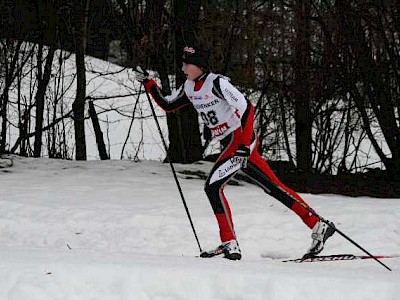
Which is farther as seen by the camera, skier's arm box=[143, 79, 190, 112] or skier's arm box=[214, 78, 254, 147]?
skier's arm box=[143, 79, 190, 112]

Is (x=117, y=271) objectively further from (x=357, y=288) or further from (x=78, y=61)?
(x=78, y=61)

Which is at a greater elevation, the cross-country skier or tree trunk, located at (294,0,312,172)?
tree trunk, located at (294,0,312,172)

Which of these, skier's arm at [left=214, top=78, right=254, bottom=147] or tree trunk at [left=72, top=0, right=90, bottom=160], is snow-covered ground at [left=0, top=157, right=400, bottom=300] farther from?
tree trunk at [left=72, top=0, right=90, bottom=160]

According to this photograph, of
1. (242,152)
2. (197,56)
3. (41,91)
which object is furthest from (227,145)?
(41,91)

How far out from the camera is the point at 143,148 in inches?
705

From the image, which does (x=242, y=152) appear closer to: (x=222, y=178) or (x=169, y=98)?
(x=222, y=178)

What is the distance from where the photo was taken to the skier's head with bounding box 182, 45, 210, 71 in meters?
6.93

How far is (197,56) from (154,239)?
2671 millimetres

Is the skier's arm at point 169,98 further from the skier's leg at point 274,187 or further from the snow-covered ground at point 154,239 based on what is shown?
the snow-covered ground at point 154,239

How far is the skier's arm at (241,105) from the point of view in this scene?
6.78 meters

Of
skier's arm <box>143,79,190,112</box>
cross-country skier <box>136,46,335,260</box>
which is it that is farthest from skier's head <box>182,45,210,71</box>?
skier's arm <box>143,79,190,112</box>

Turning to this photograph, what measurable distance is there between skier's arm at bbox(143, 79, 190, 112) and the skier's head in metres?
0.48

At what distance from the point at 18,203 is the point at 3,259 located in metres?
4.63

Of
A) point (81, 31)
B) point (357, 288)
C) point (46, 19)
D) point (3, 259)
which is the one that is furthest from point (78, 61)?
point (357, 288)
